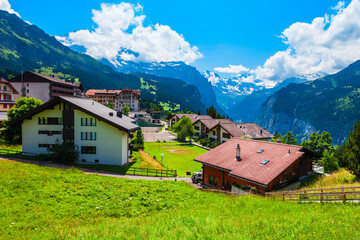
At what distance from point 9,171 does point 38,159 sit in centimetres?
1285

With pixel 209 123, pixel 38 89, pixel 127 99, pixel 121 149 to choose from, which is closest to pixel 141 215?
pixel 121 149

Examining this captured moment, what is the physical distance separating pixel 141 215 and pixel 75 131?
25.0 m

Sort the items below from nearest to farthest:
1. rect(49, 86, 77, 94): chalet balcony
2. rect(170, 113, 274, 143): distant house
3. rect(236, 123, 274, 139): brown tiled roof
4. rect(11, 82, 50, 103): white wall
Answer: rect(170, 113, 274, 143): distant house
rect(236, 123, 274, 139): brown tiled roof
rect(11, 82, 50, 103): white wall
rect(49, 86, 77, 94): chalet balcony

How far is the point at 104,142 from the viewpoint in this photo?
110ft

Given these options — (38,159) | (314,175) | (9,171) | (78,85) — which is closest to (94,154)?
(38,159)

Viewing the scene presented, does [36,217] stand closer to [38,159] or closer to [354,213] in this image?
[354,213]

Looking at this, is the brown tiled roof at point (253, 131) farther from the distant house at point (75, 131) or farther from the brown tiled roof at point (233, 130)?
the distant house at point (75, 131)

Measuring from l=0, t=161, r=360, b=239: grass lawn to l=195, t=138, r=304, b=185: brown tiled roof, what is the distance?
6273mm

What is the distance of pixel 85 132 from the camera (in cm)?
3378

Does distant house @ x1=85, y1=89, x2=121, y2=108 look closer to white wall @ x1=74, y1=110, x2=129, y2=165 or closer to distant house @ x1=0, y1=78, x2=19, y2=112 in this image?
distant house @ x1=0, y1=78, x2=19, y2=112

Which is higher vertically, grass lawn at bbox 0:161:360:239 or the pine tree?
the pine tree

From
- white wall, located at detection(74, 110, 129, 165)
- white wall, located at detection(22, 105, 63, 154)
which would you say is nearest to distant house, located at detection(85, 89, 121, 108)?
white wall, located at detection(22, 105, 63, 154)

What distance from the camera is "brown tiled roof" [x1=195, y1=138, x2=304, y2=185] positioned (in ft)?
73.6

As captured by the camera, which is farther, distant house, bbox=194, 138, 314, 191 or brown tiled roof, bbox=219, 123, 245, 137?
brown tiled roof, bbox=219, 123, 245, 137
